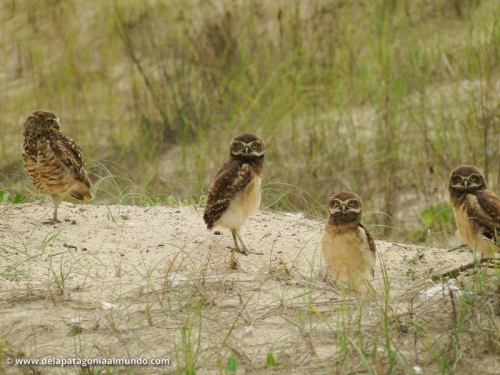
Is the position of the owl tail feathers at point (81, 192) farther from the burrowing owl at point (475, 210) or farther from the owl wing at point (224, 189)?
the burrowing owl at point (475, 210)

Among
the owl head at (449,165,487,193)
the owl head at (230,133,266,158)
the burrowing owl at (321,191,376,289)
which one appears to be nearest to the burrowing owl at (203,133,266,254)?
the owl head at (230,133,266,158)

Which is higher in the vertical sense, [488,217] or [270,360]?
[488,217]

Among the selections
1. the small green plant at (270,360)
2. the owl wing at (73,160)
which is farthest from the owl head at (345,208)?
the owl wing at (73,160)

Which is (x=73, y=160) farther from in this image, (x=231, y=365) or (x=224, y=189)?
(x=231, y=365)

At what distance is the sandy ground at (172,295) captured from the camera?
443 centimetres

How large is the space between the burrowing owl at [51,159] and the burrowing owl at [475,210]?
2949mm

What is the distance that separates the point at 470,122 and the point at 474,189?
129 inches

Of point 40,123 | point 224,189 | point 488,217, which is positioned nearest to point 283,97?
point 40,123

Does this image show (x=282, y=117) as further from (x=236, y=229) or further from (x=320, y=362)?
(x=320, y=362)

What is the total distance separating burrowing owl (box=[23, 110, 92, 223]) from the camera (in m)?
6.75

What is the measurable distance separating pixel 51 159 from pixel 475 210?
3.27m

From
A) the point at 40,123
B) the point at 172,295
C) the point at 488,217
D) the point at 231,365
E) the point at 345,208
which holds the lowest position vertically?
the point at 231,365

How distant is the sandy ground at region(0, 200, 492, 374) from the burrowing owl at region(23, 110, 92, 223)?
1.01 ft

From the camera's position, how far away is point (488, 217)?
19.7 feet
